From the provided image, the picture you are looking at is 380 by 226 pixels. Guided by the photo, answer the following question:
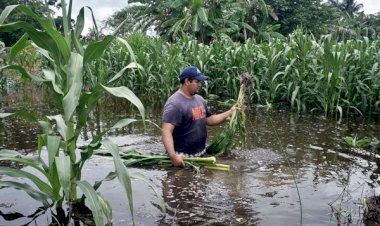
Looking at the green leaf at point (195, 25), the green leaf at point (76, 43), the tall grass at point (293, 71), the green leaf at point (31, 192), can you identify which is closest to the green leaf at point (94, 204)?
the green leaf at point (31, 192)

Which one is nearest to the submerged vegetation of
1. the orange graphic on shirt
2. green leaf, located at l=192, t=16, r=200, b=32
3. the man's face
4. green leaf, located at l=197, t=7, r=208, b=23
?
the orange graphic on shirt

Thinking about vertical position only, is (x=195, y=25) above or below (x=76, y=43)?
above

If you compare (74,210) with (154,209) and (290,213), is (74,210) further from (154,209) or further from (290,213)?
(290,213)

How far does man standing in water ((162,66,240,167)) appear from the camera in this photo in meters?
4.79

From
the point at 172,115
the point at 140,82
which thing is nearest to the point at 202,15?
the point at 140,82

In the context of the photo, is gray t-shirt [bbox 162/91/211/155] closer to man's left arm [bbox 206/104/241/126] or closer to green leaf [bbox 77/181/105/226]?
man's left arm [bbox 206/104/241/126]

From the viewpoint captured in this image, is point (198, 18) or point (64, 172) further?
point (198, 18)

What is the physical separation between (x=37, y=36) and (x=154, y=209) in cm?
165

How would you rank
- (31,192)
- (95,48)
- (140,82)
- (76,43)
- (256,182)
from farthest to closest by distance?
1. (140,82)
2. (256,182)
3. (31,192)
4. (76,43)
5. (95,48)

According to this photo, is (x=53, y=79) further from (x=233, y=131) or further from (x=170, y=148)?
(x=233, y=131)

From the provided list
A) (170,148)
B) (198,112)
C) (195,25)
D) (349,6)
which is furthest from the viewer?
(349,6)

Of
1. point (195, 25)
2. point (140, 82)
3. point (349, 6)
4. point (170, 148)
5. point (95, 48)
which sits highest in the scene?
point (349, 6)

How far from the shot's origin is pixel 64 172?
266cm

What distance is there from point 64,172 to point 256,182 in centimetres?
221
